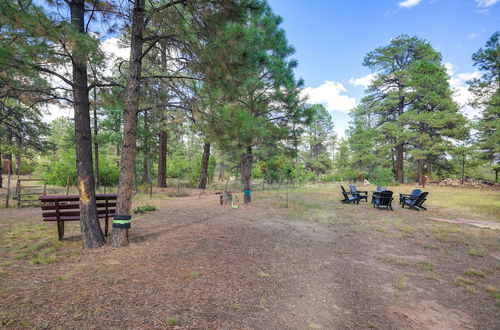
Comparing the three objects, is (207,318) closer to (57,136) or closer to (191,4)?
(191,4)

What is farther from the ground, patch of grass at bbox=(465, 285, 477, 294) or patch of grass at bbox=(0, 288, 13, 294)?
patch of grass at bbox=(0, 288, 13, 294)

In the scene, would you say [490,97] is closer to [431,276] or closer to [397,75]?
[397,75]

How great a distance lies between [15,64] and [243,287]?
475 centimetres

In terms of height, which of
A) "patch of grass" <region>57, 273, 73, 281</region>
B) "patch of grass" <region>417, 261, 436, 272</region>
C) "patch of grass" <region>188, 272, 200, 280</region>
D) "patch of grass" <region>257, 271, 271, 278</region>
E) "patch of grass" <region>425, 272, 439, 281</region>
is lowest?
"patch of grass" <region>417, 261, 436, 272</region>

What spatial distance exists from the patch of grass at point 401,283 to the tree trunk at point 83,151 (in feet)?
16.7

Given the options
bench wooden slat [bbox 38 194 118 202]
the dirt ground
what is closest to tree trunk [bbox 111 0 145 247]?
the dirt ground

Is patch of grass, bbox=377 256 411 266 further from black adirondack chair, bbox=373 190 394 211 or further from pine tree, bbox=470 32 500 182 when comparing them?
pine tree, bbox=470 32 500 182

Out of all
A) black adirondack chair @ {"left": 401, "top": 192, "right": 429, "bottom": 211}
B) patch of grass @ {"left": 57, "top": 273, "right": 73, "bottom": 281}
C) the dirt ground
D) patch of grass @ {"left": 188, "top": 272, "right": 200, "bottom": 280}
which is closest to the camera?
the dirt ground

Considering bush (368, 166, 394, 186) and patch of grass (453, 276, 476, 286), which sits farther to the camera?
bush (368, 166, 394, 186)

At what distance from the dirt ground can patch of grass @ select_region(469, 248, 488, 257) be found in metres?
0.08

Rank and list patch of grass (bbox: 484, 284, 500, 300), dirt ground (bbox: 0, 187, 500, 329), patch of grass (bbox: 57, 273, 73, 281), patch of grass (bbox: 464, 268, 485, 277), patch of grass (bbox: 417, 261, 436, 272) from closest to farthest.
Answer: dirt ground (bbox: 0, 187, 500, 329) < patch of grass (bbox: 57, 273, 73, 281) < patch of grass (bbox: 484, 284, 500, 300) < patch of grass (bbox: 464, 268, 485, 277) < patch of grass (bbox: 417, 261, 436, 272)

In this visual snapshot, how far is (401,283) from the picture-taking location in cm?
336

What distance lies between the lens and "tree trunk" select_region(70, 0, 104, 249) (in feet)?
13.1

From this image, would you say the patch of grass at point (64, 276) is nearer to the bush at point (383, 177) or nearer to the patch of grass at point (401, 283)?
the patch of grass at point (401, 283)
